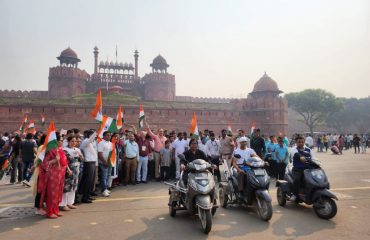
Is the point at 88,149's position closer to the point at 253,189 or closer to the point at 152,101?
the point at 253,189

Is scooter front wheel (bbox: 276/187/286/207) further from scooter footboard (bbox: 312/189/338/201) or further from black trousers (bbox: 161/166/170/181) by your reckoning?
black trousers (bbox: 161/166/170/181)

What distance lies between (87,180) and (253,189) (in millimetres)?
3144

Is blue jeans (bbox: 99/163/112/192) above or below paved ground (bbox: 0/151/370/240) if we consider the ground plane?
above

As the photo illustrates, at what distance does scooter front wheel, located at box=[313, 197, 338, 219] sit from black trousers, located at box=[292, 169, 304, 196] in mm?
473

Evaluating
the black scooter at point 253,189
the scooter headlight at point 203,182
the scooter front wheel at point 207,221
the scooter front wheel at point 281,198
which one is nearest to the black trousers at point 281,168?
the scooter front wheel at point 281,198

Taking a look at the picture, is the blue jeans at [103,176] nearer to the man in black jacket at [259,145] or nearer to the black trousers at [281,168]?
the man in black jacket at [259,145]

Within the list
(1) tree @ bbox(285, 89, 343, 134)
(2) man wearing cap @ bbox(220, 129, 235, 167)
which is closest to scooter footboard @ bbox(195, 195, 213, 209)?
(2) man wearing cap @ bbox(220, 129, 235, 167)

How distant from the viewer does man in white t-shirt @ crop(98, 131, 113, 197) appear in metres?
6.45

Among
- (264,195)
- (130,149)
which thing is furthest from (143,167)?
(264,195)

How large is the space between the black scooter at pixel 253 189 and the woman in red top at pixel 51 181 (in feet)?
9.07

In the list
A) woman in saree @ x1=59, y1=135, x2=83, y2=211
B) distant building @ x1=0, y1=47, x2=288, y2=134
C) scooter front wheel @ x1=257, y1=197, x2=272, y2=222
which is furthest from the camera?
distant building @ x1=0, y1=47, x2=288, y2=134

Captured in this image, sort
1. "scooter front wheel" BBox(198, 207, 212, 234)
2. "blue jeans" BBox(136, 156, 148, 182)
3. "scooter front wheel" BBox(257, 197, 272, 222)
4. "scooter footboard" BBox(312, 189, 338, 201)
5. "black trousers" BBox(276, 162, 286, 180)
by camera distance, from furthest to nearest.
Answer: "black trousers" BBox(276, 162, 286, 180) → "blue jeans" BBox(136, 156, 148, 182) → "scooter footboard" BBox(312, 189, 338, 201) → "scooter front wheel" BBox(257, 197, 272, 222) → "scooter front wheel" BBox(198, 207, 212, 234)

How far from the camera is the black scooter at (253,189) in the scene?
452 centimetres

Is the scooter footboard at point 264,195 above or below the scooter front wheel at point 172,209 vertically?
above
